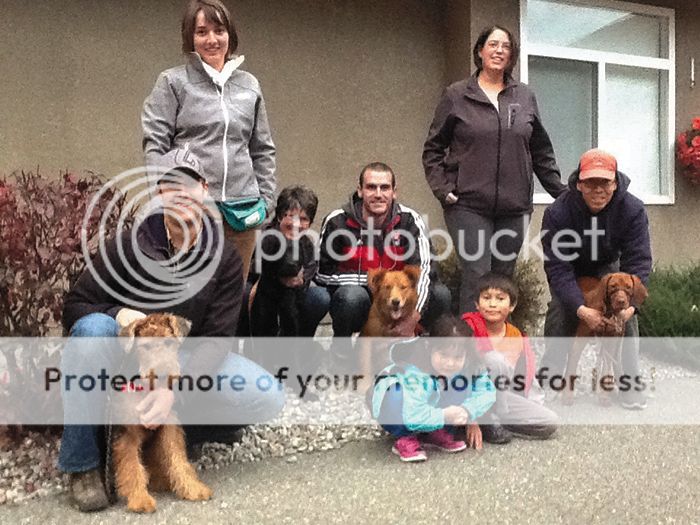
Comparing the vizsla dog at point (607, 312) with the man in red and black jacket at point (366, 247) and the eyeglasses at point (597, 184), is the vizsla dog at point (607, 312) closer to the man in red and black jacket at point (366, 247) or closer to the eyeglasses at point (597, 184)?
the eyeglasses at point (597, 184)

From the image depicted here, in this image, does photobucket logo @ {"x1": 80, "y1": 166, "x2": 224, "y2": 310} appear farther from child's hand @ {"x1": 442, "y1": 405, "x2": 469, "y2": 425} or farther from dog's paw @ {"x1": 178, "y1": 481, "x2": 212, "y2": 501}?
child's hand @ {"x1": 442, "y1": 405, "x2": 469, "y2": 425}

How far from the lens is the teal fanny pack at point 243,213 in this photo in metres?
3.76

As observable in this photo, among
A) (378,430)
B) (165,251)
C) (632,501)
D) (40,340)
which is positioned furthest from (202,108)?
(632,501)

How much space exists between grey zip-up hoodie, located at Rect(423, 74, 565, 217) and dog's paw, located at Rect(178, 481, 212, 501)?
2.46m

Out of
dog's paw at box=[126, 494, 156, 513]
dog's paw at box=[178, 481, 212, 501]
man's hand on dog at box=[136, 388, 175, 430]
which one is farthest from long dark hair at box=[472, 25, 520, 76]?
dog's paw at box=[126, 494, 156, 513]

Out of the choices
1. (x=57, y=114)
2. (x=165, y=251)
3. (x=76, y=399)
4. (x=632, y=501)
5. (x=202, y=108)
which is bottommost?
(x=632, y=501)

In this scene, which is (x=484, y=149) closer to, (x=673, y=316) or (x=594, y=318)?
(x=594, y=318)

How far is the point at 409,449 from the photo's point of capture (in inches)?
136

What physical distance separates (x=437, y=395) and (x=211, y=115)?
196cm

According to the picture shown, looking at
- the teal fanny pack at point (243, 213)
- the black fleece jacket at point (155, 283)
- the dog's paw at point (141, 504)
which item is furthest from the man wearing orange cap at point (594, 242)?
the dog's paw at point (141, 504)

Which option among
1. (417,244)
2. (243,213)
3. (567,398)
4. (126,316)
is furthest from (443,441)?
(126,316)

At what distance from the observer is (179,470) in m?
2.91

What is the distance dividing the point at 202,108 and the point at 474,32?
13.8ft

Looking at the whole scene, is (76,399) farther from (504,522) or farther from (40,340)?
(504,522)
